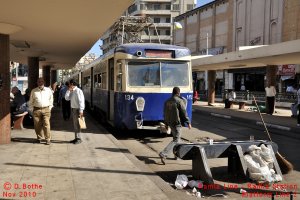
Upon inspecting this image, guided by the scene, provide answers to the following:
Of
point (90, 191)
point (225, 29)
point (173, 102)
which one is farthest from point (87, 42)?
point (225, 29)

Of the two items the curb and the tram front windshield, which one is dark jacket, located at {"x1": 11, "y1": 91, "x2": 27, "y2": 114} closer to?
the tram front windshield

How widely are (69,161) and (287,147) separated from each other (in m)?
6.94

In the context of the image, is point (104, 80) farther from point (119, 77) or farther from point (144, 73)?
point (144, 73)

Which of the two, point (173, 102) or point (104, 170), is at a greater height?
point (173, 102)

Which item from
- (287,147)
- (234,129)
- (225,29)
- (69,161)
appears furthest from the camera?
(225,29)

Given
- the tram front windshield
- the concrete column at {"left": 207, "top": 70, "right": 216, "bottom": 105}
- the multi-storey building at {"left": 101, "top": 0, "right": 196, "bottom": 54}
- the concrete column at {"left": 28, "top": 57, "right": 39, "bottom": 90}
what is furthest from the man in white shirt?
the multi-storey building at {"left": 101, "top": 0, "right": 196, "bottom": 54}

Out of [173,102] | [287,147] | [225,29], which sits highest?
[225,29]

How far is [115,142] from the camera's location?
11234mm

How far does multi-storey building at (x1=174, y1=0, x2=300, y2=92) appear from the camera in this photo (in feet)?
128

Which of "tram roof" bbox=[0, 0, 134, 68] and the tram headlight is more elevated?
"tram roof" bbox=[0, 0, 134, 68]

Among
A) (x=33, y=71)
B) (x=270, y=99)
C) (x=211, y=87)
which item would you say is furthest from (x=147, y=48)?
(x=211, y=87)

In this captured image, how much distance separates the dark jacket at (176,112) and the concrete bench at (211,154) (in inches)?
52.9

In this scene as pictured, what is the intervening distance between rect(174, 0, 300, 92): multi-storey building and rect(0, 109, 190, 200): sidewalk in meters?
28.5

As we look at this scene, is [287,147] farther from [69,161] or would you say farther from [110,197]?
[110,197]
